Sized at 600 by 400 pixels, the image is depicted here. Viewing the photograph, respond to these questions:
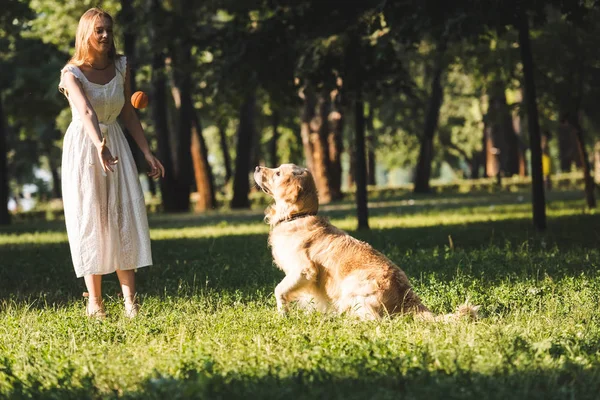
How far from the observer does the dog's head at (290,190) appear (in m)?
6.71

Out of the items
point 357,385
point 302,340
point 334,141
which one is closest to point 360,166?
point 302,340

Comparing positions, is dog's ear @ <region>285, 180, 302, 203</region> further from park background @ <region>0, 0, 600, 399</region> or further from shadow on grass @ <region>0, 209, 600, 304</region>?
shadow on grass @ <region>0, 209, 600, 304</region>

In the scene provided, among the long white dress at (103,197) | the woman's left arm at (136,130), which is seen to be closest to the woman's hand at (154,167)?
the woman's left arm at (136,130)

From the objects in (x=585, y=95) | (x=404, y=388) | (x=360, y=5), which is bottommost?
(x=404, y=388)

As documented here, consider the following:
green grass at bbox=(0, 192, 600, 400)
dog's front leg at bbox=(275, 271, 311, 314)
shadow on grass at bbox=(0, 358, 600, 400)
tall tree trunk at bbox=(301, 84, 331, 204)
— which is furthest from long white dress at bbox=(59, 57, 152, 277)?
tall tree trunk at bbox=(301, 84, 331, 204)

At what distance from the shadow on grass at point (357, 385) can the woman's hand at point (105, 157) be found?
7.98 ft

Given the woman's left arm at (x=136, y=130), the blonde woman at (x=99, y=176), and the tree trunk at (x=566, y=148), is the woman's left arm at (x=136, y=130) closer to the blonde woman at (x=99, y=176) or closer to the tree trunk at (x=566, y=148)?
the blonde woman at (x=99, y=176)

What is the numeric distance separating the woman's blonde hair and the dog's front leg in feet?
7.74

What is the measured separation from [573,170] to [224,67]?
33.7 metres

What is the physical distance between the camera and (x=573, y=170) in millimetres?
45250

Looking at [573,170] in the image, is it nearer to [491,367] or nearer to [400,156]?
[400,156]

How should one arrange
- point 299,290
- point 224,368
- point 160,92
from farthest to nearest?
point 160,92 < point 299,290 < point 224,368

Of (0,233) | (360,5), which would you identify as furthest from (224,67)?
(0,233)

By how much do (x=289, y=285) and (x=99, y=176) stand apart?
1827 millimetres
